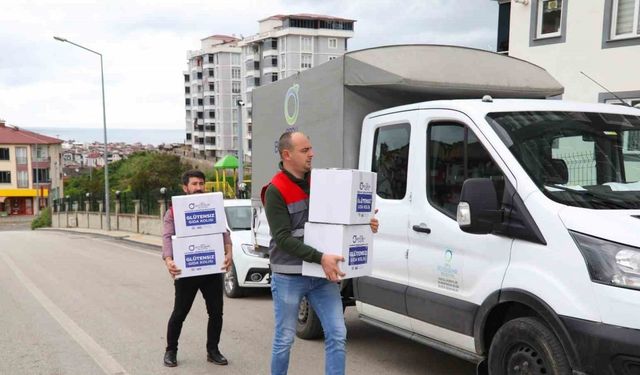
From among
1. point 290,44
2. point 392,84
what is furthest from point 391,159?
point 290,44

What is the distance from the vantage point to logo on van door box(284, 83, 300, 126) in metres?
6.29

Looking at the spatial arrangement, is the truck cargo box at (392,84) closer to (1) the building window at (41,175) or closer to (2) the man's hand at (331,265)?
(2) the man's hand at (331,265)

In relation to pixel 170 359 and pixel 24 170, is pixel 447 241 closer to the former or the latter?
pixel 170 359

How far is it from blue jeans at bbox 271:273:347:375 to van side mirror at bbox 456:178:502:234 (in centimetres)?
103

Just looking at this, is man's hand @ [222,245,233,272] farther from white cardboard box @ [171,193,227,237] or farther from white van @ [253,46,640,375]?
white van @ [253,46,640,375]

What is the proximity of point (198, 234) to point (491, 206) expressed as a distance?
108 inches

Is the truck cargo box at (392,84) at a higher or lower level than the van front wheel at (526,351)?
higher

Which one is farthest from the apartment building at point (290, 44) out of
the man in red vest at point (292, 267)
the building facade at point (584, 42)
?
the man in red vest at point (292, 267)

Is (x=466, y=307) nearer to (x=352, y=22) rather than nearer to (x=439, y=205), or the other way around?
(x=439, y=205)

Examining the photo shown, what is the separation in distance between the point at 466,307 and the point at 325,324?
1.00 m

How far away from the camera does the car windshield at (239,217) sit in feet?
32.0

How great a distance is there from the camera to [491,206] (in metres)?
3.66

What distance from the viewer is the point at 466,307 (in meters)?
4.04

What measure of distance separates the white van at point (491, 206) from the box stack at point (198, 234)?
1113 mm
